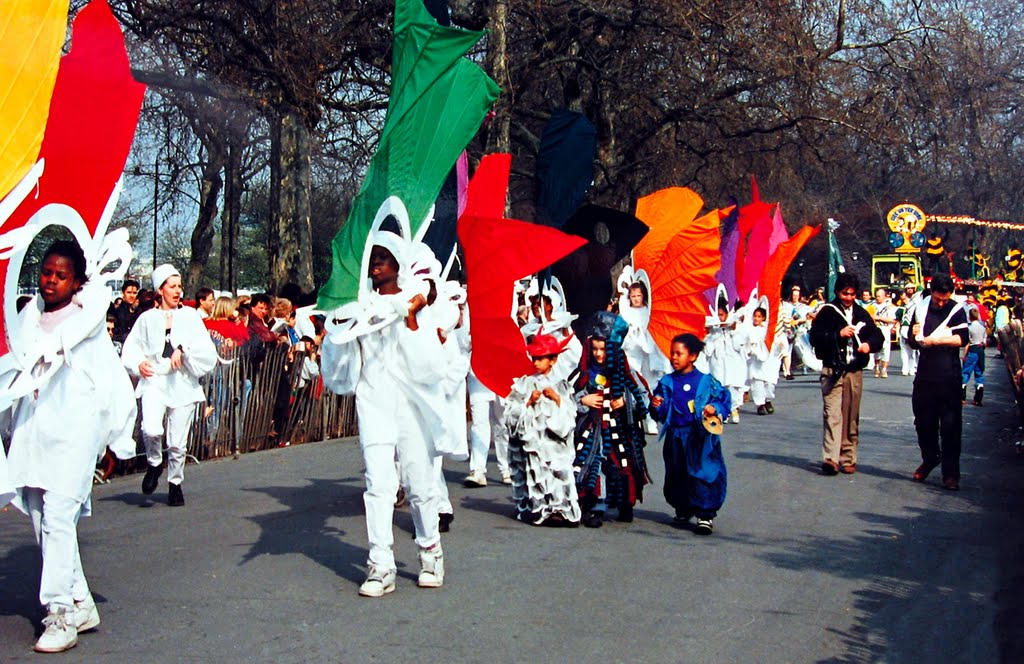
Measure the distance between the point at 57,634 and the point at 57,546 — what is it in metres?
0.39

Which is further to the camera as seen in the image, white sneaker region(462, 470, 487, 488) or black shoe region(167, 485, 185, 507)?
white sneaker region(462, 470, 487, 488)

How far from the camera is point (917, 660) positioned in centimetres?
625

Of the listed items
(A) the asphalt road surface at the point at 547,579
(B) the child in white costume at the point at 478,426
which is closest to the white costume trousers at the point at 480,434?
(B) the child in white costume at the point at 478,426

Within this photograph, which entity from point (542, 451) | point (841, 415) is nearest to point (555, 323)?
point (542, 451)

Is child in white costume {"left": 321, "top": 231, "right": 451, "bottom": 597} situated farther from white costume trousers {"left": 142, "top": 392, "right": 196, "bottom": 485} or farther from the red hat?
white costume trousers {"left": 142, "top": 392, "right": 196, "bottom": 485}

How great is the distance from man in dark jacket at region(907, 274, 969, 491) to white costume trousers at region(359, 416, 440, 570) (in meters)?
6.13

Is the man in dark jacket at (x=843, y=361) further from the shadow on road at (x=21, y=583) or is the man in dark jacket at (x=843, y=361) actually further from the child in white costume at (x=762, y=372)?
the shadow on road at (x=21, y=583)

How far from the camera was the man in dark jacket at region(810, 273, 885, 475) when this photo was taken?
495 inches

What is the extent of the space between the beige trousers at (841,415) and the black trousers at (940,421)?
1.87 ft

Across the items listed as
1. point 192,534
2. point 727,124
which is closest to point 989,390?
point 727,124

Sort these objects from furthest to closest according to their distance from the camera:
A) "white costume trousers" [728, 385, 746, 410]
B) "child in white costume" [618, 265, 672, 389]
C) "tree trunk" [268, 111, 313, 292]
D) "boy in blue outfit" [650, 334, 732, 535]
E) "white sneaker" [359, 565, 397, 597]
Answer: "tree trunk" [268, 111, 313, 292] < "white costume trousers" [728, 385, 746, 410] < "child in white costume" [618, 265, 672, 389] < "boy in blue outfit" [650, 334, 732, 535] < "white sneaker" [359, 565, 397, 597]

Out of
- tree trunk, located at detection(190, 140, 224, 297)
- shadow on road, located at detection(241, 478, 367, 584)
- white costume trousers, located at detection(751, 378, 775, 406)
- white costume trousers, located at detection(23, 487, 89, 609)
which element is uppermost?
tree trunk, located at detection(190, 140, 224, 297)

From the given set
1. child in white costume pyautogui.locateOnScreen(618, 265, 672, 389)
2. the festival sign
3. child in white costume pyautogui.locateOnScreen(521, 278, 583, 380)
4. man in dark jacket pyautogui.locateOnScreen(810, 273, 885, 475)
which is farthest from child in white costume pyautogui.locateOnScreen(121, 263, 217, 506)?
the festival sign

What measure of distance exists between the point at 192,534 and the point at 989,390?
19.6 metres
